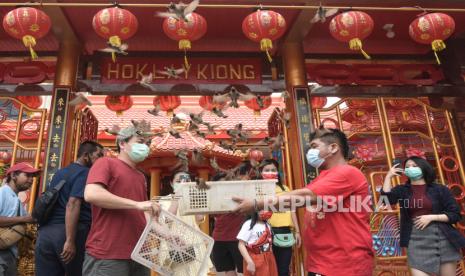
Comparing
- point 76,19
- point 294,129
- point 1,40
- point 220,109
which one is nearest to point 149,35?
point 76,19

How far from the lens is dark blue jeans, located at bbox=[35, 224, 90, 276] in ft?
10.1

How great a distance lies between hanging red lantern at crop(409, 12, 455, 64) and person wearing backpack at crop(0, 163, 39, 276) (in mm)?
4647

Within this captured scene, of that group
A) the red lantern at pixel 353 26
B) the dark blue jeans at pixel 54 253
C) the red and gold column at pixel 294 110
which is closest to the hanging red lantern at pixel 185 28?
the red and gold column at pixel 294 110

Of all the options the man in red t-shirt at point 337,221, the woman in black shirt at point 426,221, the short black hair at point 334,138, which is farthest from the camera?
the woman in black shirt at point 426,221

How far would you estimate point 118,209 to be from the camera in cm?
233

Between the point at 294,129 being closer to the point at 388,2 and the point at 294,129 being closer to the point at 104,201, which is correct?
the point at 388,2

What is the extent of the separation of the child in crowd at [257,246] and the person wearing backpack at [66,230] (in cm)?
138

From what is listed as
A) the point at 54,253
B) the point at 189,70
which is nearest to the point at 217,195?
the point at 54,253

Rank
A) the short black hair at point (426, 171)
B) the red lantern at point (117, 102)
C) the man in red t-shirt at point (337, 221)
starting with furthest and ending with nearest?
the red lantern at point (117, 102)
the short black hair at point (426, 171)
the man in red t-shirt at point (337, 221)

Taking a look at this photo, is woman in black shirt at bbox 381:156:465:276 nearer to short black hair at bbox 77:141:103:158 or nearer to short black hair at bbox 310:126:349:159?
short black hair at bbox 310:126:349:159

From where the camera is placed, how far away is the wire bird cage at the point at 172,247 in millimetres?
2172

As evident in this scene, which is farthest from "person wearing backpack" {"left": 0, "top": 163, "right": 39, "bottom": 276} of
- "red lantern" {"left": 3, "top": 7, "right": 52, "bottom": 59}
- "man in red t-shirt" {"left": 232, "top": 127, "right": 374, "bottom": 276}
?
"man in red t-shirt" {"left": 232, "top": 127, "right": 374, "bottom": 276}

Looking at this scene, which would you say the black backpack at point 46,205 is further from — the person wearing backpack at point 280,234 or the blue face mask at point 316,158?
the blue face mask at point 316,158

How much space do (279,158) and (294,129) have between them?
0.64 meters
